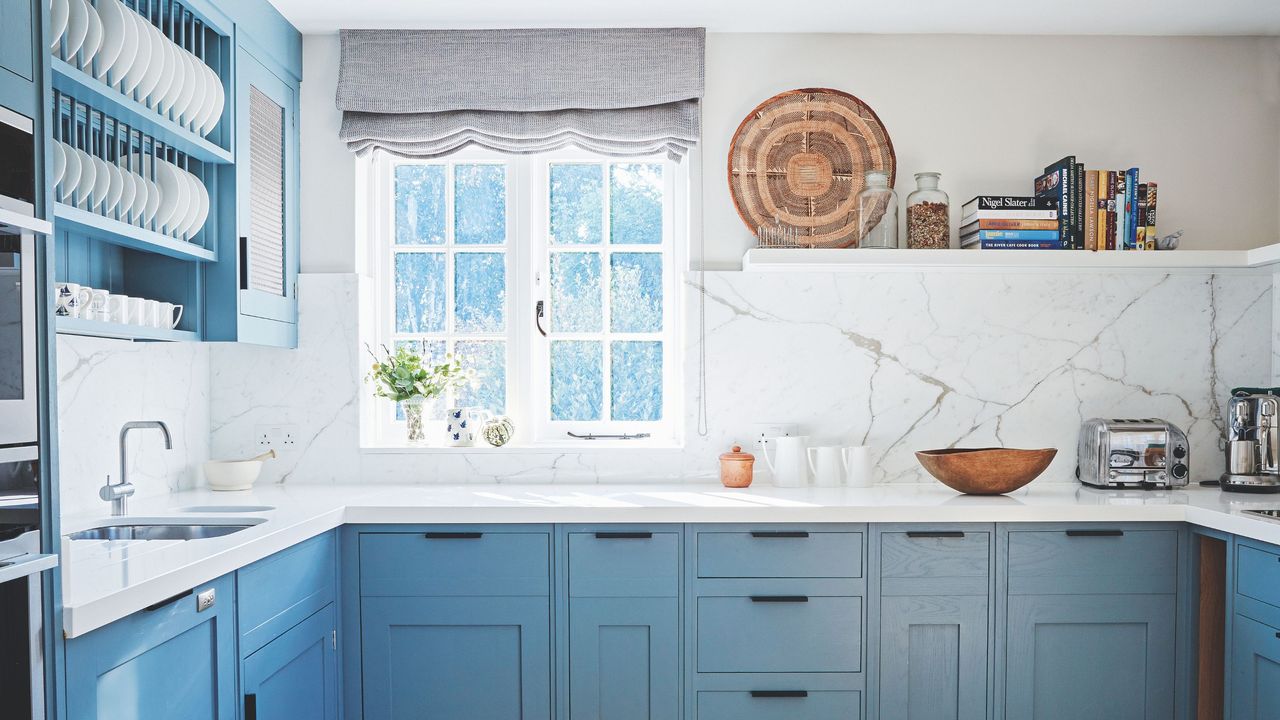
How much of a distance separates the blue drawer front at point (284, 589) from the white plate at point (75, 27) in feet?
3.91

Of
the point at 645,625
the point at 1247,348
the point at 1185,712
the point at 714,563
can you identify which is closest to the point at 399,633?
the point at 645,625

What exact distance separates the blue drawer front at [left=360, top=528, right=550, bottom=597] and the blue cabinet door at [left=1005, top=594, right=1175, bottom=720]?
1385mm

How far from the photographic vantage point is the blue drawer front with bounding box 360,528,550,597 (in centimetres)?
236

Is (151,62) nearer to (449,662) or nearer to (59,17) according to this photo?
(59,17)

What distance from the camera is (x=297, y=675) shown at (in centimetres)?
210

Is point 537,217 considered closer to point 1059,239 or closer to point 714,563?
point 714,563

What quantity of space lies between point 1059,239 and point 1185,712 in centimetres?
146

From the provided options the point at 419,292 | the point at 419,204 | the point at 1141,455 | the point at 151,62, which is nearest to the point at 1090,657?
the point at 1141,455

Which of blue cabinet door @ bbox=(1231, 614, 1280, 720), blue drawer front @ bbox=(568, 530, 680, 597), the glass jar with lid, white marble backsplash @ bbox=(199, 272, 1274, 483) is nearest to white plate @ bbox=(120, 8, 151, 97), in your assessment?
white marble backsplash @ bbox=(199, 272, 1274, 483)

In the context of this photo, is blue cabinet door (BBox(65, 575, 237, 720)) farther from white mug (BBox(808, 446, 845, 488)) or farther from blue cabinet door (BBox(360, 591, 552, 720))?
white mug (BBox(808, 446, 845, 488))

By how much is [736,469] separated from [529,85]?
150 centimetres

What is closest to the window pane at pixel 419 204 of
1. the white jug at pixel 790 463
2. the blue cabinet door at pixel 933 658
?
the white jug at pixel 790 463

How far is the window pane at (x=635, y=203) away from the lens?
3.04m

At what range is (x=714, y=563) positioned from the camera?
236 cm
